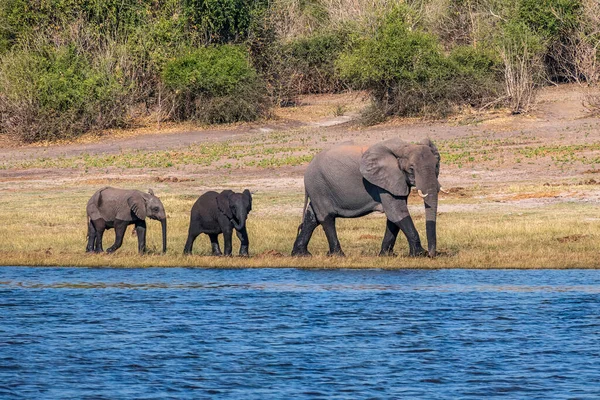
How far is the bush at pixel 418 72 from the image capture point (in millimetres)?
51312

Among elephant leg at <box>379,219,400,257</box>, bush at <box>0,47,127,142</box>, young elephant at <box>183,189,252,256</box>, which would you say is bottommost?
elephant leg at <box>379,219,400,257</box>

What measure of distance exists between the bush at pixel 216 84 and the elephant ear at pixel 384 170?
34.3 m

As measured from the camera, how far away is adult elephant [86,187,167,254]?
907 inches

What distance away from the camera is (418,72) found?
51719 mm

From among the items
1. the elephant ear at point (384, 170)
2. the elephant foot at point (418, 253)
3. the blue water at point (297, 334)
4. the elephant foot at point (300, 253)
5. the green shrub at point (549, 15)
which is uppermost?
the green shrub at point (549, 15)

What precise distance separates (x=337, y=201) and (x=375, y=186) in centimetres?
89

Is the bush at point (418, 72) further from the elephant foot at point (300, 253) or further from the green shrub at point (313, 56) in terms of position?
the elephant foot at point (300, 253)

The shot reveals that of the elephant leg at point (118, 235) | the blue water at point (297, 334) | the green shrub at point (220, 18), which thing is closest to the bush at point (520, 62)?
the green shrub at point (220, 18)

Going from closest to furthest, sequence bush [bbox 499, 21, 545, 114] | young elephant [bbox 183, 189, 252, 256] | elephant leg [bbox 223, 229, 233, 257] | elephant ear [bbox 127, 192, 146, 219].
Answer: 1. young elephant [bbox 183, 189, 252, 256]
2. elephant leg [bbox 223, 229, 233, 257]
3. elephant ear [bbox 127, 192, 146, 219]
4. bush [bbox 499, 21, 545, 114]

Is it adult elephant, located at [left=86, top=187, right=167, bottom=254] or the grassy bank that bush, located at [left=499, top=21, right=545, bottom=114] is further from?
adult elephant, located at [left=86, top=187, right=167, bottom=254]

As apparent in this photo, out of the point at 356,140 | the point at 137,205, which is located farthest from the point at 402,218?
the point at 356,140

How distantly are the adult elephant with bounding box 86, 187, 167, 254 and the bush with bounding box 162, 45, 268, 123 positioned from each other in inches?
1275

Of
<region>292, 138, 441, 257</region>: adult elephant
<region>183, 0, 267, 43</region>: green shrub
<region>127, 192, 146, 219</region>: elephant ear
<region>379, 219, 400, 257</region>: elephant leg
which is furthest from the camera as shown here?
<region>183, 0, 267, 43</region>: green shrub

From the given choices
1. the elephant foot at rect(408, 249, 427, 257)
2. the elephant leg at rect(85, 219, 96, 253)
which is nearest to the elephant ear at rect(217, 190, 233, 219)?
the elephant leg at rect(85, 219, 96, 253)
